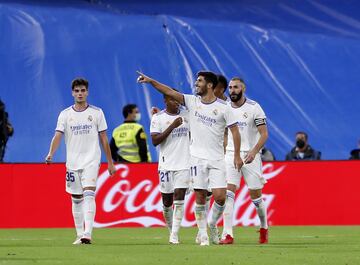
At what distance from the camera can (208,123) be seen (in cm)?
1648

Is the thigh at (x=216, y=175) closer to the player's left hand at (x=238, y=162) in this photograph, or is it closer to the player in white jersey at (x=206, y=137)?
the player in white jersey at (x=206, y=137)

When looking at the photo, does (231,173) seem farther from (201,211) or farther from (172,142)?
(201,211)

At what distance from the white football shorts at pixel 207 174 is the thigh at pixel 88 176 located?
5.00 ft

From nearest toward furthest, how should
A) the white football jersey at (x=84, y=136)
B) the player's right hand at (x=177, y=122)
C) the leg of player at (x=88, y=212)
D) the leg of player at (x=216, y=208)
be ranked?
1. the leg of player at (x=216, y=208)
2. the leg of player at (x=88, y=212)
3. the white football jersey at (x=84, y=136)
4. the player's right hand at (x=177, y=122)

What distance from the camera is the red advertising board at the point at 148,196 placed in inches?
909

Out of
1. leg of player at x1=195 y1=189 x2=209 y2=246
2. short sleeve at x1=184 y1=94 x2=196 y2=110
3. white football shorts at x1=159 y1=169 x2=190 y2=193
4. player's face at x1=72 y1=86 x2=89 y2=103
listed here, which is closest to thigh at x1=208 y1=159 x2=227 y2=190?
leg of player at x1=195 y1=189 x2=209 y2=246

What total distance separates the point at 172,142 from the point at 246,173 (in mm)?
1121

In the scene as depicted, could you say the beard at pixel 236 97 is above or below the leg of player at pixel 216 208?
above

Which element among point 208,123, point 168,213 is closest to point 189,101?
point 208,123

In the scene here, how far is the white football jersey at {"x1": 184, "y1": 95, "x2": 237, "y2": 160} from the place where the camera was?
16.5m

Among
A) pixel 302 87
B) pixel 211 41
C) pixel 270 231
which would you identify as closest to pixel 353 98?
pixel 302 87

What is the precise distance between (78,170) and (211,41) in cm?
1162

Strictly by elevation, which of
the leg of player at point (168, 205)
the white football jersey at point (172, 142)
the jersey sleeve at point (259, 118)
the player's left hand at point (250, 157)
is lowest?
the leg of player at point (168, 205)

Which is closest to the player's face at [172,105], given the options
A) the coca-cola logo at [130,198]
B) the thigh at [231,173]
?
the thigh at [231,173]
